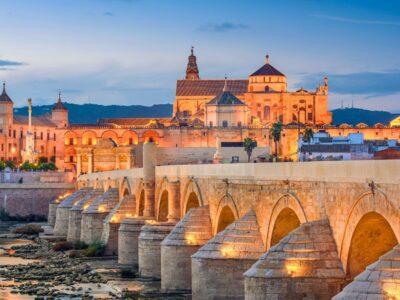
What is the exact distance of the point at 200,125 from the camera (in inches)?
5281

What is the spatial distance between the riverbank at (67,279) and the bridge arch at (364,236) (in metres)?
10.2

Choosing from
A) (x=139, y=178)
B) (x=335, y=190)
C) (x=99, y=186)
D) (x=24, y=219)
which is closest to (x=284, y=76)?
(x=24, y=219)

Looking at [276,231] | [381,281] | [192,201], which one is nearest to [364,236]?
[381,281]

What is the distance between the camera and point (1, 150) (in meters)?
144

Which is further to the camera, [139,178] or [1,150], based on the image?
[1,150]

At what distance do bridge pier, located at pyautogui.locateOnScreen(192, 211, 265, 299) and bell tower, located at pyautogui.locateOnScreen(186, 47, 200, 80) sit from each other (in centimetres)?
13635

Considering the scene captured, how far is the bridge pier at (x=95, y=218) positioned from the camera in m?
51.8

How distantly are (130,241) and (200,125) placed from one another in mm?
92842

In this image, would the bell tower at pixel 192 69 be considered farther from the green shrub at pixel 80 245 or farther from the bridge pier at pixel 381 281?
the bridge pier at pixel 381 281

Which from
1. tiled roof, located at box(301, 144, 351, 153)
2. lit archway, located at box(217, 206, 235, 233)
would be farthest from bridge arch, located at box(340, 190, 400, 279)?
tiled roof, located at box(301, 144, 351, 153)

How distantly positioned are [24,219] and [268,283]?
71.2 meters

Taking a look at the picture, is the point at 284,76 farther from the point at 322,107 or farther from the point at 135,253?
the point at 135,253

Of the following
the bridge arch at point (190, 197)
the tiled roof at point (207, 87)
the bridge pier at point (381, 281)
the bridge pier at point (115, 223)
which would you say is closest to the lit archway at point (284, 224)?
the bridge pier at point (381, 281)

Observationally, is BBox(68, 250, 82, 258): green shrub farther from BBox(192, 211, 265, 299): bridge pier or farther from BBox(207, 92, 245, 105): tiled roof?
BBox(207, 92, 245, 105): tiled roof
